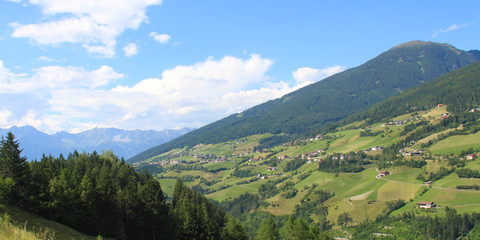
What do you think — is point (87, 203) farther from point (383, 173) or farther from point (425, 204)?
point (383, 173)

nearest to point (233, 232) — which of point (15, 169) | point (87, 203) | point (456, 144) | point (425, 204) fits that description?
point (87, 203)

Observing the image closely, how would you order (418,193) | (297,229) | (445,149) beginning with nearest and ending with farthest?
1. (297,229)
2. (418,193)
3. (445,149)

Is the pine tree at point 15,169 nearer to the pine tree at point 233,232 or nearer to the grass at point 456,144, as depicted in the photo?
the pine tree at point 233,232

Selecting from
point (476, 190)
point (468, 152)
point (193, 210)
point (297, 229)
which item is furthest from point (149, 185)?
point (468, 152)

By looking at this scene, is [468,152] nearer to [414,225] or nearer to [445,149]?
[445,149]

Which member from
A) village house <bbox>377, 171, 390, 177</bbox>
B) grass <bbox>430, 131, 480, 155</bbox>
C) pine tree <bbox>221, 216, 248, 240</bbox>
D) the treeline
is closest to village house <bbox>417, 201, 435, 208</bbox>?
village house <bbox>377, 171, 390, 177</bbox>

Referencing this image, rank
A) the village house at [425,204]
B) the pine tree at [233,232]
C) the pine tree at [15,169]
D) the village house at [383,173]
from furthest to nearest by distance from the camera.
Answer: the village house at [383,173], the village house at [425,204], the pine tree at [233,232], the pine tree at [15,169]

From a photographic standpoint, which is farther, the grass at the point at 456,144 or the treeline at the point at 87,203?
the grass at the point at 456,144

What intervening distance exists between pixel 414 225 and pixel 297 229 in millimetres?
92221

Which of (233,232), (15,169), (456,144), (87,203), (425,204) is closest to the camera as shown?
(87,203)

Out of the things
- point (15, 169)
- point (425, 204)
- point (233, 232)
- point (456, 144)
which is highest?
point (15, 169)

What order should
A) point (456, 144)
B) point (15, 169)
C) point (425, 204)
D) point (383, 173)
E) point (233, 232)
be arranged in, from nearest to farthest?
1. point (15, 169)
2. point (233, 232)
3. point (425, 204)
4. point (383, 173)
5. point (456, 144)

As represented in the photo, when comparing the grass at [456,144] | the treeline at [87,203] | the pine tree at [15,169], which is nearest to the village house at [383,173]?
the grass at [456,144]

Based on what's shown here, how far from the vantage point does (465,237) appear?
371 ft
